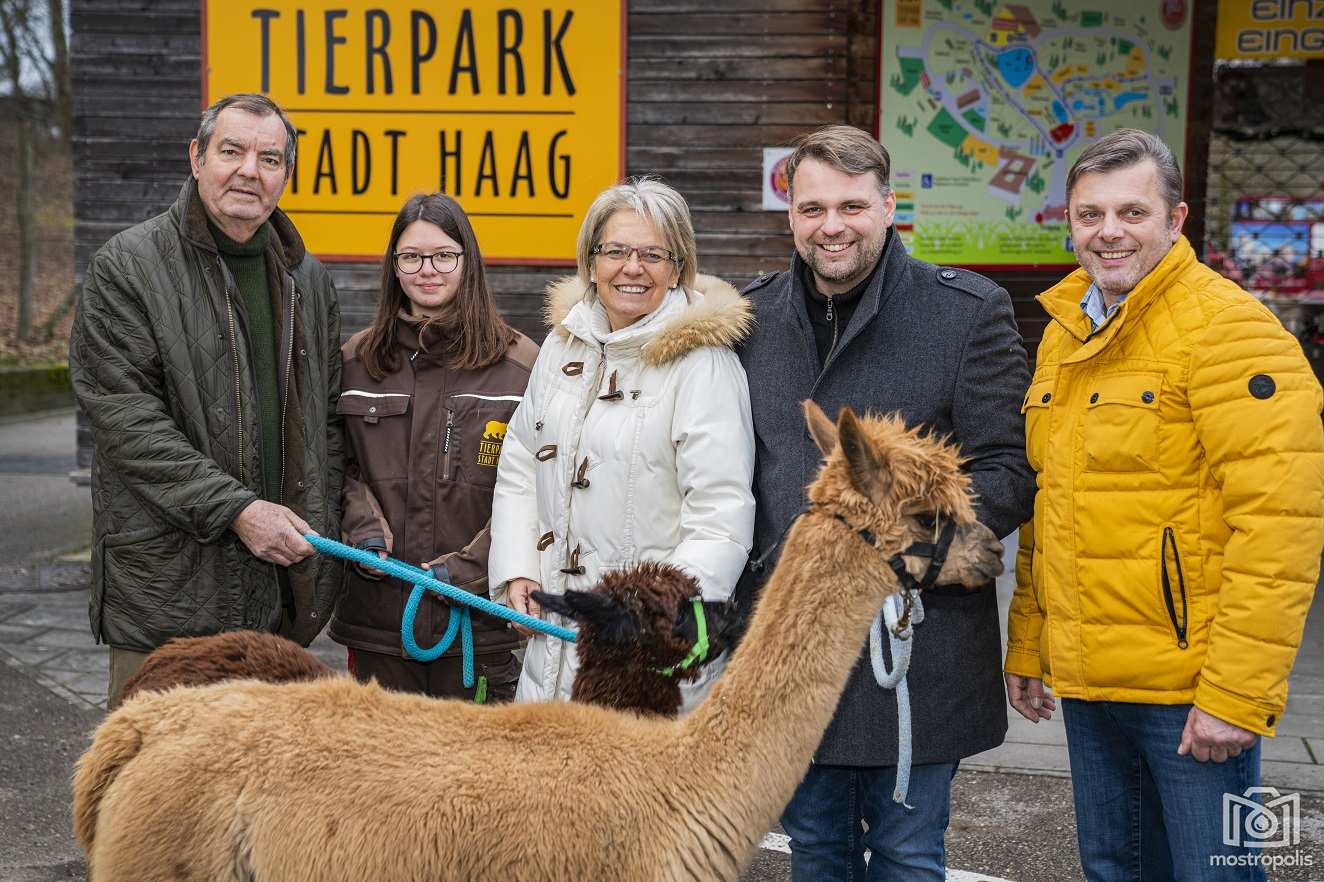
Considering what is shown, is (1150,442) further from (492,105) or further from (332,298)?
(492,105)

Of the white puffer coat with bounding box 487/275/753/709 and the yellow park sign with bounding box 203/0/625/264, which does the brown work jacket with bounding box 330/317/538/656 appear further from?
the yellow park sign with bounding box 203/0/625/264

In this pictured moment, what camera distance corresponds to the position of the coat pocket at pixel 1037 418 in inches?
119

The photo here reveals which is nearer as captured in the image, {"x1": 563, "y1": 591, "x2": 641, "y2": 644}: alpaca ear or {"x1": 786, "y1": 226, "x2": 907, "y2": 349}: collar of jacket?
{"x1": 563, "y1": 591, "x2": 641, "y2": 644}: alpaca ear

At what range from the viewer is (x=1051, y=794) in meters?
5.28

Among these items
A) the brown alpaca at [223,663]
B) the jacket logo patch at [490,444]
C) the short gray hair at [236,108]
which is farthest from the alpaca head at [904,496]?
the short gray hair at [236,108]

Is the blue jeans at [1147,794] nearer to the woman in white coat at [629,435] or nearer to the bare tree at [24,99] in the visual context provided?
the woman in white coat at [629,435]

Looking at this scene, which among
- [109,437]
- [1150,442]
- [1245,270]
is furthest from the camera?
[1245,270]

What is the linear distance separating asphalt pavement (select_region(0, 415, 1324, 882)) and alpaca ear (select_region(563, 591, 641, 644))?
2064mm

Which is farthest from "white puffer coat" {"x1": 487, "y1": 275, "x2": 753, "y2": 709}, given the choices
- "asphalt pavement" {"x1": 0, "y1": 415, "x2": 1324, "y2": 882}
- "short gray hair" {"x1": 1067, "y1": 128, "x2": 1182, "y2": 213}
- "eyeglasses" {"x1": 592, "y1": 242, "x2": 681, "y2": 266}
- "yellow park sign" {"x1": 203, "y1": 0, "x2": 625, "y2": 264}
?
"yellow park sign" {"x1": 203, "y1": 0, "x2": 625, "y2": 264}

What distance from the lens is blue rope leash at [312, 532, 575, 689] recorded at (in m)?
A: 3.19

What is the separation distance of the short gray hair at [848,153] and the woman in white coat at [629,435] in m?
0.43

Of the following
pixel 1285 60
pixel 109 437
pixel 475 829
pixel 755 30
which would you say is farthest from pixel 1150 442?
pixel 1285 60

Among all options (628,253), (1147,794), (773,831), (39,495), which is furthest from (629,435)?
(39,495)

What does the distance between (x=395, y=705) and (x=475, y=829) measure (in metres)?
0.35
